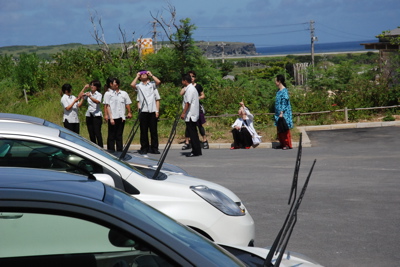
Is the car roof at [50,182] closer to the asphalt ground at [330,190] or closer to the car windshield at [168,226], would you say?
the car windshield at [168,226]

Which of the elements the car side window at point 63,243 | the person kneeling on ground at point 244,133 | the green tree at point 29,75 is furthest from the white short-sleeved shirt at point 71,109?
the green tree at point 29,75

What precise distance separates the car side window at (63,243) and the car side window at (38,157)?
3155 millimetres

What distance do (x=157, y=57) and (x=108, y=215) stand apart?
823 inches

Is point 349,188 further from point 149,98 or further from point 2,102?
point 2,102

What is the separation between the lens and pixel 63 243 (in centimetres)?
296

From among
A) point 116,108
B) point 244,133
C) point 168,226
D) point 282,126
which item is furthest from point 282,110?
point 168,226

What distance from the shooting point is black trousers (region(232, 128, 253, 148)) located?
55.0 ft

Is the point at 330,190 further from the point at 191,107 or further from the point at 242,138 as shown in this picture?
the point at 242,138

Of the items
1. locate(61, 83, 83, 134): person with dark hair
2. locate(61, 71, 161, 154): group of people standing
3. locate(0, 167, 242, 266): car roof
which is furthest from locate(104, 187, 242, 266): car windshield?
locate(61, 83, 83, 134): person with dark hair

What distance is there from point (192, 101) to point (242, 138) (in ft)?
7.77

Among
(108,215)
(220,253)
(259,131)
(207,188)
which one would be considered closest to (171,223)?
(220,253)

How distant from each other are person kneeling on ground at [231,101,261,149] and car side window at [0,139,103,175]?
34.7 feet

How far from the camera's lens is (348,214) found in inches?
376

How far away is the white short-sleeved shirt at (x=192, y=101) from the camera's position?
1490 centimetres
